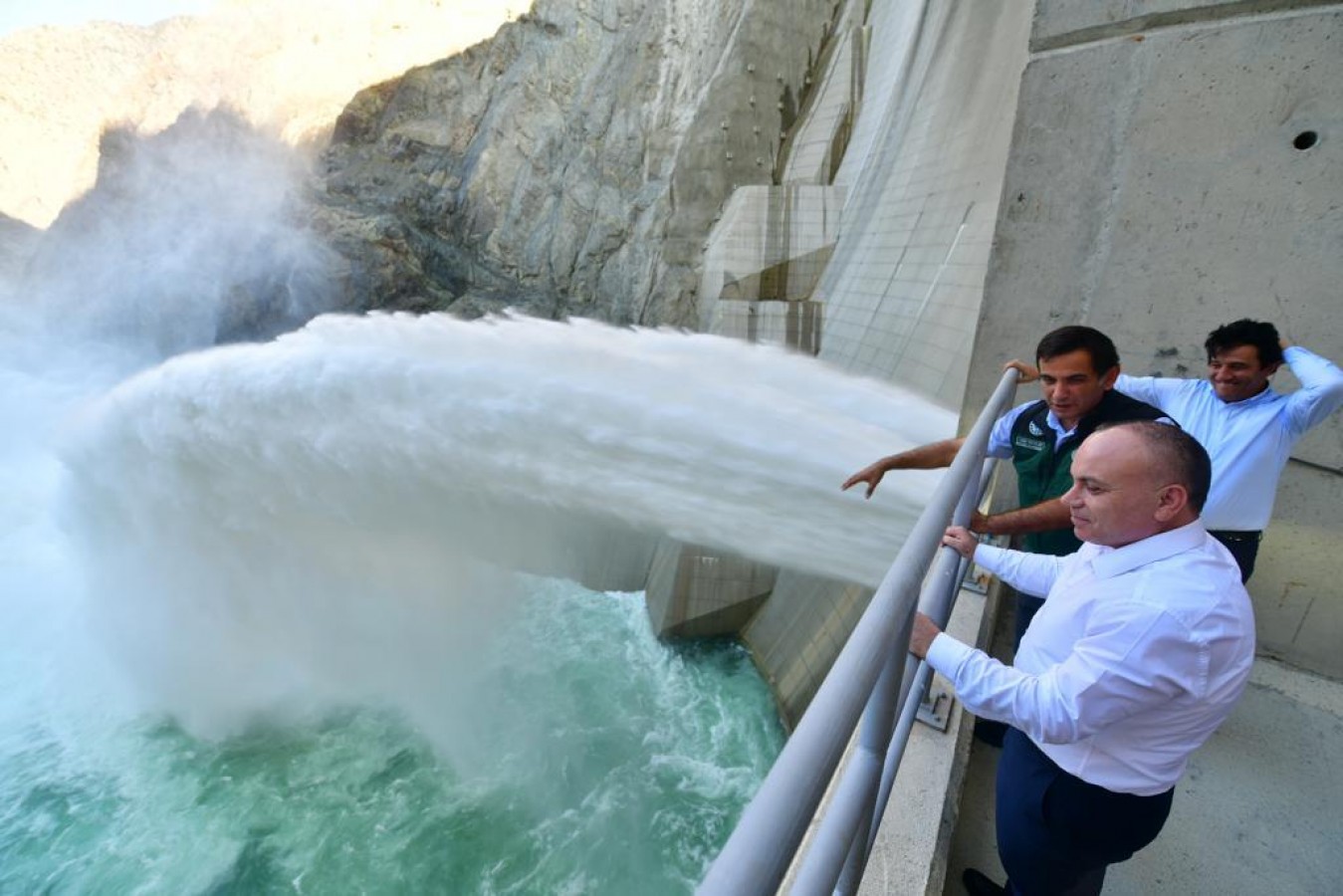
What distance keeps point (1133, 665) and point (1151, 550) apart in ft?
0.77

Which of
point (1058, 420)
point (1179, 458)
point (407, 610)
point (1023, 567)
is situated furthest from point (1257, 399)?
point (407, 610)

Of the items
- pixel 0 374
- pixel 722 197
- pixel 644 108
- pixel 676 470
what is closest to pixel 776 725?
pixel 676 470

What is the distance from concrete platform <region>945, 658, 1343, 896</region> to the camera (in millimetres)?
2141

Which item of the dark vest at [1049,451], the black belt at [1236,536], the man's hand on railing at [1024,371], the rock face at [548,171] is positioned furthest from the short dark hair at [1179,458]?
the rock face at [548,171]

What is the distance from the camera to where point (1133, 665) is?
3.77 feet

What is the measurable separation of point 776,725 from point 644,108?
18.9 m

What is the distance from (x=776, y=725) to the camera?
6.47 m

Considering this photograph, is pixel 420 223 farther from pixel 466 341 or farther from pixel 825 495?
pixel 825 495

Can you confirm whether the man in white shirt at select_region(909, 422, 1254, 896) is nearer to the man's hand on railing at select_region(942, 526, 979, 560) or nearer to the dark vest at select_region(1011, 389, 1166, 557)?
the man's hand on railing at select_region(942, 526, 979, 560)

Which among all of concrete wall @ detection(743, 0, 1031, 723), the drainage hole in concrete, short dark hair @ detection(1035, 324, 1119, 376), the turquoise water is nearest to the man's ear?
short dark hair @ detection(1035, 324, 1119, 376)

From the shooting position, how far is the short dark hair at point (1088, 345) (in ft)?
7.09

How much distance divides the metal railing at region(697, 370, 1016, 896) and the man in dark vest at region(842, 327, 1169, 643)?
574 mm

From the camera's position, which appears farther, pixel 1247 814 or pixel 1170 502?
pixel 1247 814

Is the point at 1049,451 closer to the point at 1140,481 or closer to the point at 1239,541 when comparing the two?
the point at 1239,541
